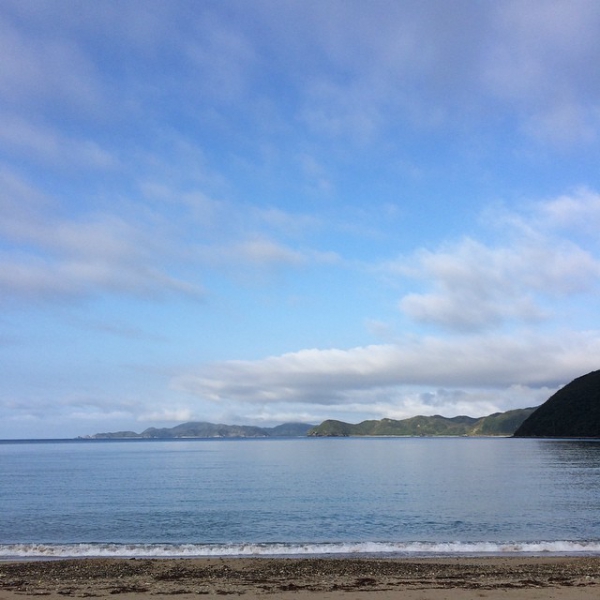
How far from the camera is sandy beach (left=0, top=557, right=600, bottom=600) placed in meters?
21.6

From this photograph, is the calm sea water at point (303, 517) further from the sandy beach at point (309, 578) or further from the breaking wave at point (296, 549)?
the sandy beach at point (309, 578)

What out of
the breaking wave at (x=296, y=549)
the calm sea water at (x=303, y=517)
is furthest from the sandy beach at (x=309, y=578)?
the calm sea water at (x=303, y=517)

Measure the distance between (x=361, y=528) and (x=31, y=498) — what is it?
42.6 meters

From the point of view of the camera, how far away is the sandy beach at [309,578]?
21.6 m

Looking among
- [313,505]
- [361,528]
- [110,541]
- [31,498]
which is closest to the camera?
[110,541]

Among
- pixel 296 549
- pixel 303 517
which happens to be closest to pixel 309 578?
pixel 296 549

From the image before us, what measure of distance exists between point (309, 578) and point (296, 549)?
10.1 metres

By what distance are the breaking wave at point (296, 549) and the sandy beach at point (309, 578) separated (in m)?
2.97

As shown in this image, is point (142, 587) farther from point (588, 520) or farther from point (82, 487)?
point (82, 487)

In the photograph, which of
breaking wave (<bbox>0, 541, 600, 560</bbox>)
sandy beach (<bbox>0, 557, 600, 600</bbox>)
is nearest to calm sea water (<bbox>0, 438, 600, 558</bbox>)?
breaking wave (<bbox>0, 541, 600, 560</bbox>)

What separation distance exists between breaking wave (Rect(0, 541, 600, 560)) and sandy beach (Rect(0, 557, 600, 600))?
297 centimetres

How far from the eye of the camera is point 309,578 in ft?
80.1

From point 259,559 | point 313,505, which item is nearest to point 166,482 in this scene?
point 313,505

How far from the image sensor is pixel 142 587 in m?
23.2
